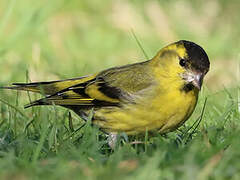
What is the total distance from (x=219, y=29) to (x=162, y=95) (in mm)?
5432

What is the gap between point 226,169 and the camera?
10.7 ft

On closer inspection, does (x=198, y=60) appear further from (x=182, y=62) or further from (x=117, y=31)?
(x=117, y=31)

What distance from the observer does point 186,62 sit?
16.1 feet

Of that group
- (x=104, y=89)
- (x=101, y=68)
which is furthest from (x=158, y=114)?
(x=101, y=68)

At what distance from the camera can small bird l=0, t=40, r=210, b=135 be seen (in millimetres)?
4750

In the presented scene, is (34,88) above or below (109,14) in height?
below

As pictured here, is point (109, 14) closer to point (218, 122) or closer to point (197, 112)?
point (197, 112)

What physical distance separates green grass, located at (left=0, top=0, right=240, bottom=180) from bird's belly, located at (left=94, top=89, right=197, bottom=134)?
0.35ft

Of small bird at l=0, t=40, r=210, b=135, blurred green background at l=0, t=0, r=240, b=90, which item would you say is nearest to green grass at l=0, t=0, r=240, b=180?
blurred green background at l=0, t=0, r=240, b=90

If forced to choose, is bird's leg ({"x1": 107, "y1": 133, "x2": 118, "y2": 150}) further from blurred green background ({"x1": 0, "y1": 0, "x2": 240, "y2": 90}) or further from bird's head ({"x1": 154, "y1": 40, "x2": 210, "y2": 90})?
blurred green background ({"x1": 0, "y1": 0, "x2": 240, "y2": 90})

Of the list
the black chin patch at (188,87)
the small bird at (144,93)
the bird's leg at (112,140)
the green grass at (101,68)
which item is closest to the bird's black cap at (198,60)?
the small bird at (144,93)

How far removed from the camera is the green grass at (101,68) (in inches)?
131

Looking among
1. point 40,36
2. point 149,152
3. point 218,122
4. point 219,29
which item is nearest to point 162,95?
point 218,122

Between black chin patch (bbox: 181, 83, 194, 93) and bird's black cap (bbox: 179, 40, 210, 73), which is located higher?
bird's black cap (bbox: 179, 40, 210, 73)
